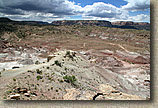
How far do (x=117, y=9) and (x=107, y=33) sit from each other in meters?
70.8

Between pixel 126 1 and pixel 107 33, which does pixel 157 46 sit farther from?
pixel 107 33

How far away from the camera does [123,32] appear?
73188mm

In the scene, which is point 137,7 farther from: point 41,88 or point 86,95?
point 41,88

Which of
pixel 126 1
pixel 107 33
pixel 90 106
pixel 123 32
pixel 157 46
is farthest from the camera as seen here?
pixel 107 33

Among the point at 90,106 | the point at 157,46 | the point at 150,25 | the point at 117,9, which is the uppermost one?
the point at 117,9

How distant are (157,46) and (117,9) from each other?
3.35 metres

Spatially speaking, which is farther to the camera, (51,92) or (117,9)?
(117,9)

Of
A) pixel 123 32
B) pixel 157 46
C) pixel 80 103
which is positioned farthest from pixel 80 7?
pixel 123 32

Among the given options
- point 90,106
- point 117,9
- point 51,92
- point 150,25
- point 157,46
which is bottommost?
point 90,106

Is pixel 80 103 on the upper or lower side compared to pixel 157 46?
lower

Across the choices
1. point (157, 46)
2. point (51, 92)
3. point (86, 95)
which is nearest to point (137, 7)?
point (157, 46)

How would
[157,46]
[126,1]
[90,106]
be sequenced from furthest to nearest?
→ [126,1] < [157,46] < [90,106]

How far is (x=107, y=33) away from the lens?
257 feet

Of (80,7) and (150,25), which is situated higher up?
(80,7)
